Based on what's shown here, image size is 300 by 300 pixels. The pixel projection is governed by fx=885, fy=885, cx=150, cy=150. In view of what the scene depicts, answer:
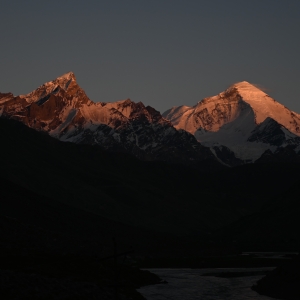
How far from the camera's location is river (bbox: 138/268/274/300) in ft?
411

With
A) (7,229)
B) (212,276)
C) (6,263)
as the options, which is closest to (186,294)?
(6,263)

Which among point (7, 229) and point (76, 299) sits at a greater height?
point (7, 229)

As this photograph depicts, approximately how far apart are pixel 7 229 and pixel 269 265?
60.4 meters

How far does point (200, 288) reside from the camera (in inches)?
5502

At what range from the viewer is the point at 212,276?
550 feet

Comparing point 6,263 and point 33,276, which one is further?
point 6,263

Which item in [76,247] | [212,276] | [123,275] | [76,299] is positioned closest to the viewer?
[76,299]

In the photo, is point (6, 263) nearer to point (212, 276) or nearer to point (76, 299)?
point (76, 299)

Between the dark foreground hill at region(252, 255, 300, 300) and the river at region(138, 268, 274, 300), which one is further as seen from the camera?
the dark foreground hill at region(252, 255, 300, 300)

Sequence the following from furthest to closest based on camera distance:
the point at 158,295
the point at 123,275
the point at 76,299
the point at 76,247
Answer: the point at 76,247
the point at 123,275
the point at 158,295
the point at 76,299

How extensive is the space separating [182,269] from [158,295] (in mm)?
70806

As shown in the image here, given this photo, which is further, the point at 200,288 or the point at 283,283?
the point at 200,288

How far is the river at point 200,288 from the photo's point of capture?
411 feet

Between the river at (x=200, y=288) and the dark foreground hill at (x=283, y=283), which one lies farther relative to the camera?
the dark foreground hill at (x=283, y=283)
